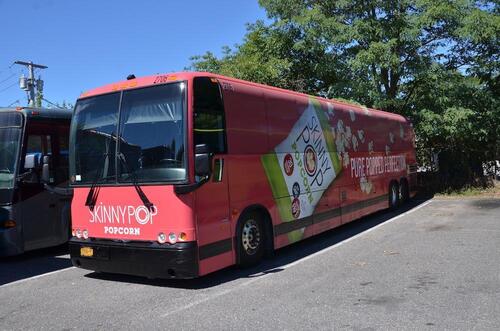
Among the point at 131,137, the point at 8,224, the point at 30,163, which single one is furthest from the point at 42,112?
the point at 131,137

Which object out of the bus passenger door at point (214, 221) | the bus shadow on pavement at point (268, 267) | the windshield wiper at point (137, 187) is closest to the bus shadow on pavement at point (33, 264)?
the bus shadow on pavement at point (268, 267)

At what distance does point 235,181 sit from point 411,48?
12.6m

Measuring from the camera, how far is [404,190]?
53.9 ft

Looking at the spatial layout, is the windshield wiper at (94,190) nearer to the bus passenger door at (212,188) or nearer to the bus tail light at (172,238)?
the bus tail light at (172,238)

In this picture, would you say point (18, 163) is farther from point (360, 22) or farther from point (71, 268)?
point (360, 22)

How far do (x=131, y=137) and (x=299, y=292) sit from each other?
3.08 meters

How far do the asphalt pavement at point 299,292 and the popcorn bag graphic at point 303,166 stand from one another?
2.89ft

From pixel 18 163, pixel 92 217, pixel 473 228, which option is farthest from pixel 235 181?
pixel 473 228

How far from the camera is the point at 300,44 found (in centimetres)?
1873

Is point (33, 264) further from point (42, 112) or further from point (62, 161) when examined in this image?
point (42, 112)

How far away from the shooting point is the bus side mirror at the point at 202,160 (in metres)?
6.58

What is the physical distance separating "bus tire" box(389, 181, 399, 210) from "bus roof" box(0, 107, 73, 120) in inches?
357

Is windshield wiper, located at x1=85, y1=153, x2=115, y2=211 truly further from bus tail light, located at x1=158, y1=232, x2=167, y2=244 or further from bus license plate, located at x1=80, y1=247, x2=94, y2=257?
bus tail light, located at x1=158, y1=232, x2=167, y2=244

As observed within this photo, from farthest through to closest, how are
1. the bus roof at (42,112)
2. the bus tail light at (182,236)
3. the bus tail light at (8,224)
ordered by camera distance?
the bus roof at (42,112), the bus tail light at (8,224), the bus tail light at (182,236)
